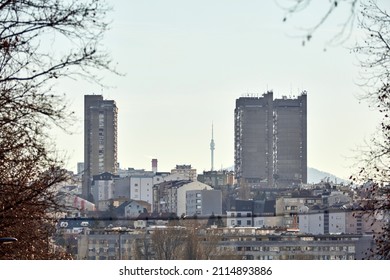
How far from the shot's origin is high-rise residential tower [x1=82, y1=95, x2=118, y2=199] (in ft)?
186

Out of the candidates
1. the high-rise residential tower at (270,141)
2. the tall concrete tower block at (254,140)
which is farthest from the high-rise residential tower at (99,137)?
the high-rise residential tower at (270,141)

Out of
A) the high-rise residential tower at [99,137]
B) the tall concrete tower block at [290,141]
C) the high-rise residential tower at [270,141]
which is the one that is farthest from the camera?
the tall concrete tower block at [290,141]

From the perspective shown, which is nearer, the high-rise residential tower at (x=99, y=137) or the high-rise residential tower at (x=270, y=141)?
the high-rise residential tower at (x=99, y=137)

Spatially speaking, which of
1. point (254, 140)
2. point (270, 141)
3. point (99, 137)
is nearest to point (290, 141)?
point (254, 140)

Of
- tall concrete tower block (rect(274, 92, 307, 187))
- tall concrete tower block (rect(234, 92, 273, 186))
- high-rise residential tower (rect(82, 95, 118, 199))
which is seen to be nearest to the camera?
high-rise residential tower (rect(82, 95, 118, 199))

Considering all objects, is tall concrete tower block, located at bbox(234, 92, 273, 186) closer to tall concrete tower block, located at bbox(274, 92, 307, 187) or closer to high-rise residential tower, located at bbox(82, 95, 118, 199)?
tall concrete tower block, located at bbox(274, 92, 307, 187)

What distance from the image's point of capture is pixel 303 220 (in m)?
66.6

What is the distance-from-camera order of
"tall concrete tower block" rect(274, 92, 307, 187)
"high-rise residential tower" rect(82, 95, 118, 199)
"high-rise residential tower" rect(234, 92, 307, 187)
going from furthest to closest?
"tall concrete tower block" rect(274, 92, 307, 187)
"high-rise residential tower" rect(234, 92, 307, 187)
"high-rise residential tower" rect(82, 95, 118, 199)

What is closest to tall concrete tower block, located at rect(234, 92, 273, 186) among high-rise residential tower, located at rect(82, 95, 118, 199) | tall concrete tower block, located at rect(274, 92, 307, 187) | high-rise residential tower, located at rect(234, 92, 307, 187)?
high-rise residential tower, located at rect(234, 92, 307, 187)

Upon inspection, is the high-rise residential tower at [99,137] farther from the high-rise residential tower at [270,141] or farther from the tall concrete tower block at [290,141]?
the tall concrete tower block at [290,141]

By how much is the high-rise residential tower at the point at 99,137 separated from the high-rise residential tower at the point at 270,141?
17.8m

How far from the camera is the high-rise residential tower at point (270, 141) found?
10369 cm

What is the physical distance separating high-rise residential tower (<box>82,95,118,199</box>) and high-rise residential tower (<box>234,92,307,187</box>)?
1778 cm

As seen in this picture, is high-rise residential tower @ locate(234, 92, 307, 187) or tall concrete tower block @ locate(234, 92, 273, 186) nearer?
tall concrete tower block @ locate(234, 92, 273, 186)
